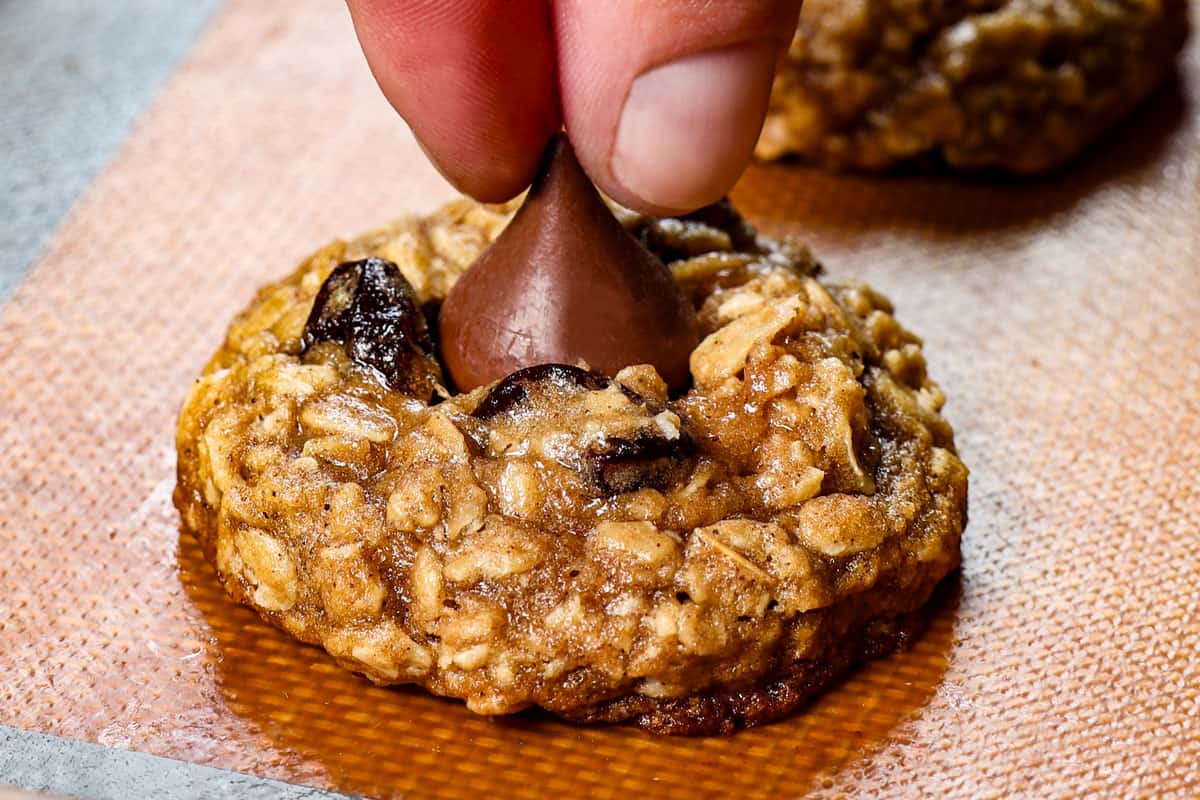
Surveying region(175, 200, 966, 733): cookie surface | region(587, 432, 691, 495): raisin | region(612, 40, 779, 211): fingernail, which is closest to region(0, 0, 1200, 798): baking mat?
region(175, 200, 966, 733): cookie surface

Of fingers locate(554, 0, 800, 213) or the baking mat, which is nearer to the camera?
fingers locate(554, 0, 800, 213)

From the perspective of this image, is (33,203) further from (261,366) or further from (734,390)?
(734,390)

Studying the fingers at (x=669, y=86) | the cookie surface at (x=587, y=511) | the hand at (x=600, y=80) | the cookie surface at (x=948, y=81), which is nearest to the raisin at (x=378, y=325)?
the cookie surface at (x=587, y=511)

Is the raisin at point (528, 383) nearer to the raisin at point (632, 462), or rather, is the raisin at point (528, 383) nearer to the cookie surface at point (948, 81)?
the raisin at point (632, 462)

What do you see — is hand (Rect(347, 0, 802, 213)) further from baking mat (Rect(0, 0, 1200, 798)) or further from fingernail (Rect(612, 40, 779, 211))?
baking mat (Rect(0, 0, 1200, 798))

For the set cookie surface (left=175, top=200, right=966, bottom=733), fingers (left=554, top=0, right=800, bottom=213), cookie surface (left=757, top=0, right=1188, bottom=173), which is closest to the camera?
fingers (left=554, top=0, right=800, bottom=213)

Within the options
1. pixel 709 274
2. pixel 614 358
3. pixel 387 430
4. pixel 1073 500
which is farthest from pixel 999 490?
pixel 387 430
